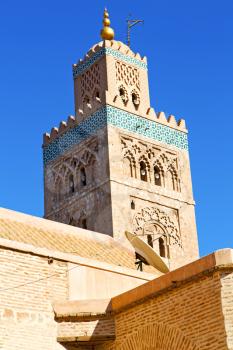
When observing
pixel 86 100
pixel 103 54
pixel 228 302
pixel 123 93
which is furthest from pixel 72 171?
pixel 228 302

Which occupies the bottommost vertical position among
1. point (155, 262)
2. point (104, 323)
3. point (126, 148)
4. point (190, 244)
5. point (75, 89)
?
point (104, 323)

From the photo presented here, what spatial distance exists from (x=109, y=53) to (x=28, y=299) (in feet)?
48.7

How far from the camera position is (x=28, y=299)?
28.3 ft

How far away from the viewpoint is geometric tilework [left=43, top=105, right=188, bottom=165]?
21.6 m

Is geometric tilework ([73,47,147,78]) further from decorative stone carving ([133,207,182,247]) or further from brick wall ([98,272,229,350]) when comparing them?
brick wall ([98,272,229,350])

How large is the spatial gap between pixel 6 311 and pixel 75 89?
15589mm

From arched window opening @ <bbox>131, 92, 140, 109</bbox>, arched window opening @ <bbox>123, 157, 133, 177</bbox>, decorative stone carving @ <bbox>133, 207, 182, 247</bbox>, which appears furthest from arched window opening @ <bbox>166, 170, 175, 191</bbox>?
arched window opening @ <bbox>131, 92, 140, 109</bbox>

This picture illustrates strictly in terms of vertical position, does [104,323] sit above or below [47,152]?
below

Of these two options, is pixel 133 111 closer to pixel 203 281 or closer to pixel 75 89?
pixel 75 89

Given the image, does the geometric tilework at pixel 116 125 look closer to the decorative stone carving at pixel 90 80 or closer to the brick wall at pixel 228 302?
the decorative stone carving at pixel 90 80

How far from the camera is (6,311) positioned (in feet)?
27.6

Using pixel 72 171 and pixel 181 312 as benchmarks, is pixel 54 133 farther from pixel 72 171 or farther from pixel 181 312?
pixel 181 312

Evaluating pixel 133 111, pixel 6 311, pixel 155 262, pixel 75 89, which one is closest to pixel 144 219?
pixel 133 111

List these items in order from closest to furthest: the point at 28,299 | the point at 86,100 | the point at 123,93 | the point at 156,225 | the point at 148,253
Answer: the point at 28,299, the point at 148,253, the point at 156,225, the point at 123,93, the point at 86,100
